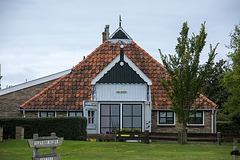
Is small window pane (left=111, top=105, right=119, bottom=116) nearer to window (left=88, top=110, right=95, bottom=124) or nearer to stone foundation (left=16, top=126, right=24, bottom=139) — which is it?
window (left=88, top=110, right=95, bottom=124)

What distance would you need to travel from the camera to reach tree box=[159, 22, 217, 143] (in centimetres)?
2505

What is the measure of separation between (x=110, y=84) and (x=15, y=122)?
7.94m

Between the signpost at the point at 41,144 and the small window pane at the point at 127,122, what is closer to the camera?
the signpost at the point at 41,144

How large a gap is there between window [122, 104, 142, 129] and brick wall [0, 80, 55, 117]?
839 centimetres

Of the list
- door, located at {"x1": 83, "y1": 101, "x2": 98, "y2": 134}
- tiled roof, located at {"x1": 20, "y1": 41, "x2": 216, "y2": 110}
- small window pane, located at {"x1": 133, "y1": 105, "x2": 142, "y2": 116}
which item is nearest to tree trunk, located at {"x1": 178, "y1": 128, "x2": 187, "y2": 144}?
small window pane, located at {"x1": 133, "y1": 105, "x2": 142, "y2": 116}

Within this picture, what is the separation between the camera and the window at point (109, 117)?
30.2m

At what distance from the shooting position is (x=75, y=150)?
811 inches

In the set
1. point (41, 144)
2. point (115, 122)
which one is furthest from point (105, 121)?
point (41, 144)

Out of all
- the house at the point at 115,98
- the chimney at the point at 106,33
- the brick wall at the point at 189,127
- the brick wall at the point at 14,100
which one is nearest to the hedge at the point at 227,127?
the house at the point at 115,98

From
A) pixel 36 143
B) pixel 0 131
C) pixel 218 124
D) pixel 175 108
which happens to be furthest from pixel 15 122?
pixel 218 124

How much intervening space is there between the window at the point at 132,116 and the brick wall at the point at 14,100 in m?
8.39

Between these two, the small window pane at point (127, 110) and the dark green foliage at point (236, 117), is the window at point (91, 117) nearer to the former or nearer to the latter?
the small window pane at point (127, 110)

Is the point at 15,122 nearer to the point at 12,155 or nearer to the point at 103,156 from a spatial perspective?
the point at 12,155

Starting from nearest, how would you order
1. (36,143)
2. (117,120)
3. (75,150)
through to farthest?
(36,143)
(75,150)
(117,120)
